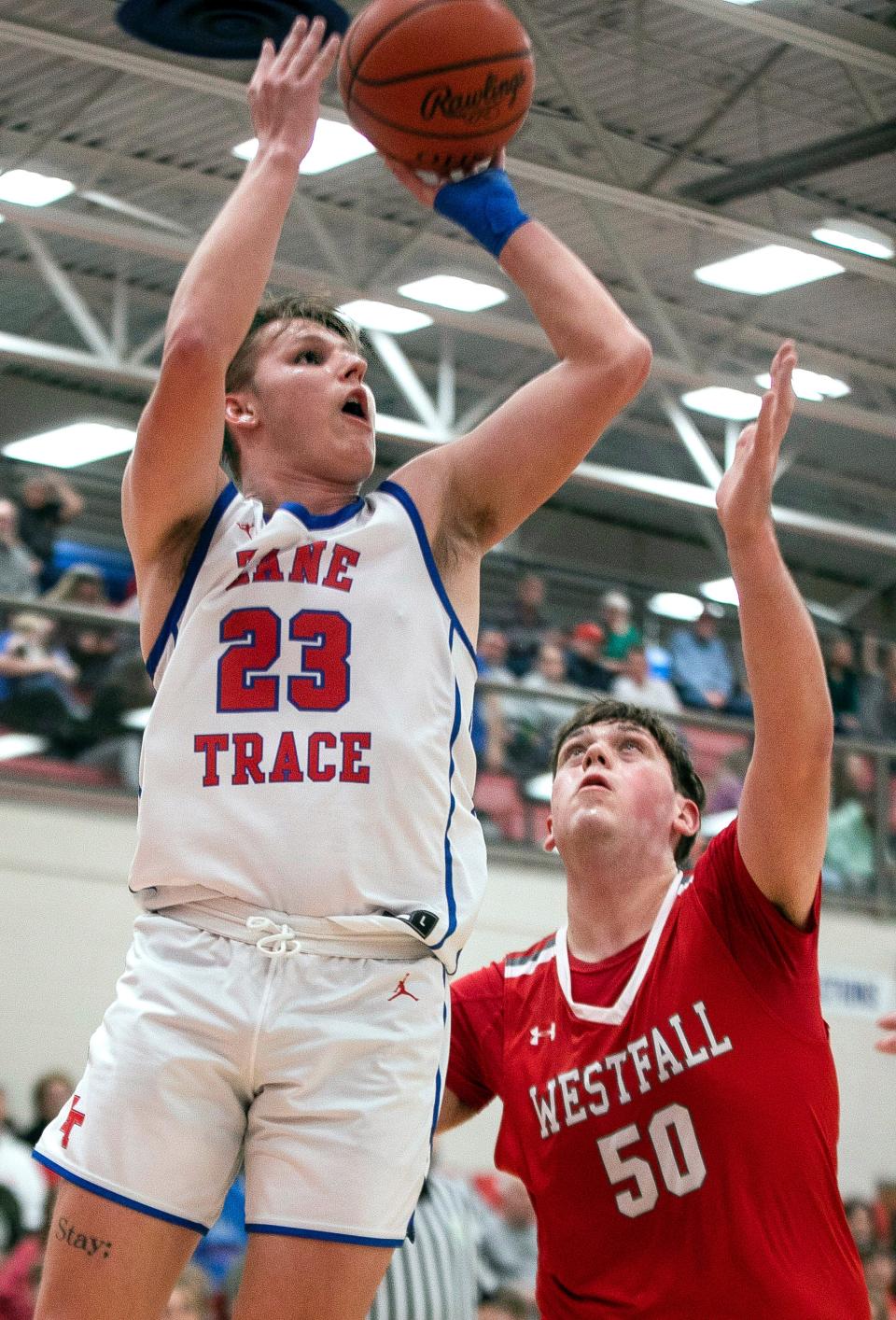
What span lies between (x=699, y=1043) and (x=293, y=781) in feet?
4.17

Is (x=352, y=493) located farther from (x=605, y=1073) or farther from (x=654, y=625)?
(x=654, y=625)

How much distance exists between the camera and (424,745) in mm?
2910

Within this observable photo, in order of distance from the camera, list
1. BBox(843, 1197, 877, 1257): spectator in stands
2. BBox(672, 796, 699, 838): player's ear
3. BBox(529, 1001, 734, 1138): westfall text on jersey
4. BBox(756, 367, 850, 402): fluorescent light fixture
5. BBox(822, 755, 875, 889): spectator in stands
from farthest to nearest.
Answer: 1. BBox(756, 367, 850, 402): fluorescent light fixture
2. BBox(822, 755, 875, 889): spectator in stands
3. BBox(843, 1197, 877, 1257): spectator in stands
4. BBox(672, 796, 699, 838): player's ear
5. BBox(529, 1001, 734, 1138): westfall text on jersey

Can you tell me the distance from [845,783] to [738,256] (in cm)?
453

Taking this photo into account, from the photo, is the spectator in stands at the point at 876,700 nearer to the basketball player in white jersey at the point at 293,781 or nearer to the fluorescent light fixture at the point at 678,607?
the fluorescent light fixture at the point at 678,607

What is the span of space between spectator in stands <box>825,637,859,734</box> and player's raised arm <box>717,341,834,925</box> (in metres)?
10.9

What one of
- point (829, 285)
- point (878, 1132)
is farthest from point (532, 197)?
point (878, 1132)

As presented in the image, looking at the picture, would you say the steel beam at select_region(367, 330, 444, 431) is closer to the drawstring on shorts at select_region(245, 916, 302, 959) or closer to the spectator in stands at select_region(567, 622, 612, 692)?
the spectator in stands at select_region(567, 622, 612, 692)

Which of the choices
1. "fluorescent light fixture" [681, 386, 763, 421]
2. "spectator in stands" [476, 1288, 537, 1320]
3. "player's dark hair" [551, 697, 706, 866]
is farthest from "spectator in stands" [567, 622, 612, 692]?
"player's dark hair" [551, 697, 706, 866]

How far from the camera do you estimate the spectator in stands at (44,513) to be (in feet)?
35.6

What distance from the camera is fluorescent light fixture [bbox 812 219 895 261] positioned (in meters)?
13.5

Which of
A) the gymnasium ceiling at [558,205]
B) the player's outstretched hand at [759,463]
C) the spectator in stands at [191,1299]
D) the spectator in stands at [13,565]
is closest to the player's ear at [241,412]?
the player's outstretched hand at [759,463]

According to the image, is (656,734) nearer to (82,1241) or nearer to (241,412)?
(241,412)

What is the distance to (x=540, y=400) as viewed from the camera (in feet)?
10.0
